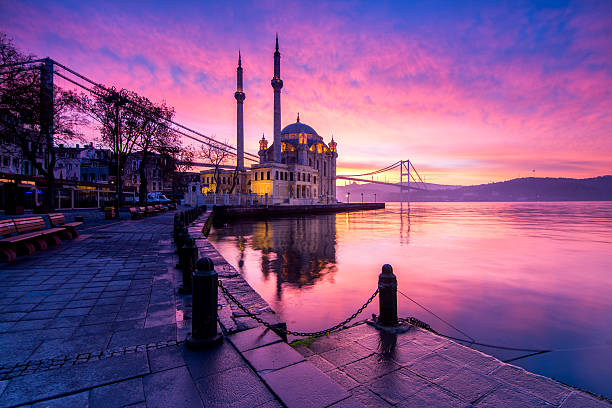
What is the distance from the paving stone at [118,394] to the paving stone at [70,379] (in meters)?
0.10

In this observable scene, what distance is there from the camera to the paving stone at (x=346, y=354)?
3.17 meters

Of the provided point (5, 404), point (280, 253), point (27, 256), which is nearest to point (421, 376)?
point (5, 404)

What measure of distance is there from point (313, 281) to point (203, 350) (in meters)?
6.40

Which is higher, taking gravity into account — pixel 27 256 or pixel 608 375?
pixel 27 256

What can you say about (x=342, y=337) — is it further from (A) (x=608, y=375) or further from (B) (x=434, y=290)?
(B) (x=434, y=290)

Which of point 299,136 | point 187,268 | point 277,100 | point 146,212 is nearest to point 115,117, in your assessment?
point 146,212

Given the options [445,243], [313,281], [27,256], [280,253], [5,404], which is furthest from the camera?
[445,243]

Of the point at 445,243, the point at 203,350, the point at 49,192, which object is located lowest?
the point at 445,243

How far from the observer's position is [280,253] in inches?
544

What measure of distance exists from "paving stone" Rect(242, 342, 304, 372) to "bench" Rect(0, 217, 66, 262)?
7187mm

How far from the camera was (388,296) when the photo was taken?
3.92 metres

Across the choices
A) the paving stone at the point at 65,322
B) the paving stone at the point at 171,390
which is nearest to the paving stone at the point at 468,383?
the paving stone at the point at 171,390

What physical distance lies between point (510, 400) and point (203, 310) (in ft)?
9.70

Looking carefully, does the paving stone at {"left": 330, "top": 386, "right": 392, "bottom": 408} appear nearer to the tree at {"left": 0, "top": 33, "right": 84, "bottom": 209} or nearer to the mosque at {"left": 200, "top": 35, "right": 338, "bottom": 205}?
the tree at {"left": 0, "top": 33, "right": 84, "bottom": 209}
